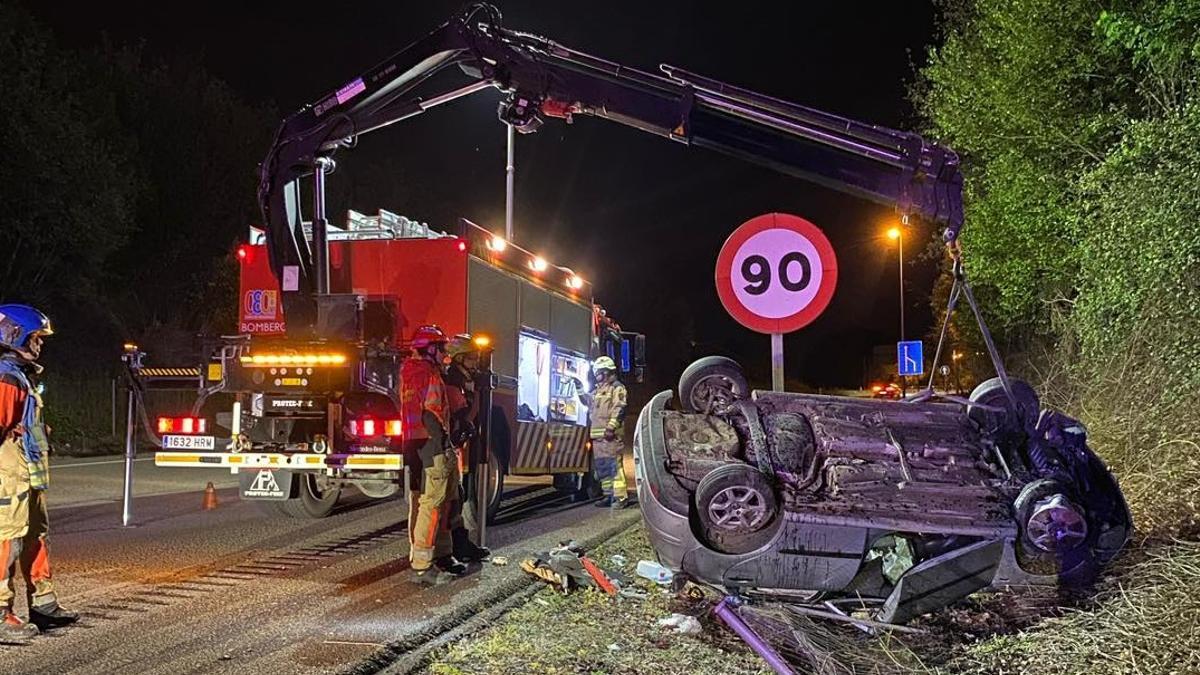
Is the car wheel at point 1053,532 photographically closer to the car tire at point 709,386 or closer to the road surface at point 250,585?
the car tire at point 709,386

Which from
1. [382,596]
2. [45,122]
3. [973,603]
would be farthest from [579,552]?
[45,122]

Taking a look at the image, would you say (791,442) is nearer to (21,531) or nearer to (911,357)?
(21,531)

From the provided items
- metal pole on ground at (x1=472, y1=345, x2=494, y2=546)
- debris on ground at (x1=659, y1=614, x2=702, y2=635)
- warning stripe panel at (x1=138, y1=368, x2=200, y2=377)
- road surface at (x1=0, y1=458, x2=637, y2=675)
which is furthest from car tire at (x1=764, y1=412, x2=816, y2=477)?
warning stripe panel at (x1=138, y1=368, x2=200, y2=377)

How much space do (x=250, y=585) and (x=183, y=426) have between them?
7.38 ft

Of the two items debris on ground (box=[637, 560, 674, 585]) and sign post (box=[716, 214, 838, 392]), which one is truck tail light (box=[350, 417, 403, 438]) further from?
sign post (box=[716, 214, 838, 392])

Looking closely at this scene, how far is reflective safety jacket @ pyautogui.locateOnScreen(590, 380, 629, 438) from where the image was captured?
11.3 metres

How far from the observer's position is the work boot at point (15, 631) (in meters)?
5.25

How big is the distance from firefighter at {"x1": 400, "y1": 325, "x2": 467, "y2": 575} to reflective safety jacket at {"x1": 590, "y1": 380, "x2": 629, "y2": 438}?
4.33 meters

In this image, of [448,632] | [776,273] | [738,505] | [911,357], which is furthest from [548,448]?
[738,505]

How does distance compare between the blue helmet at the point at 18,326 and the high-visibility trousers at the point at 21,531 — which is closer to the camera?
the high-visibility trousers at the point at 21,531

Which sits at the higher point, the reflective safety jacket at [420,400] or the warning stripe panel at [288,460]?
the reflective safety jacket at [420,400]

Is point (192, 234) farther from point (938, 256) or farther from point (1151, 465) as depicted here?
point (1151, 465)

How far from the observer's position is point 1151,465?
6.52 meters

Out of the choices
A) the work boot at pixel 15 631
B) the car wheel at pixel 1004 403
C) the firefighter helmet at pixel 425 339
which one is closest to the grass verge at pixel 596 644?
the car wheel at pixel 1004 403
